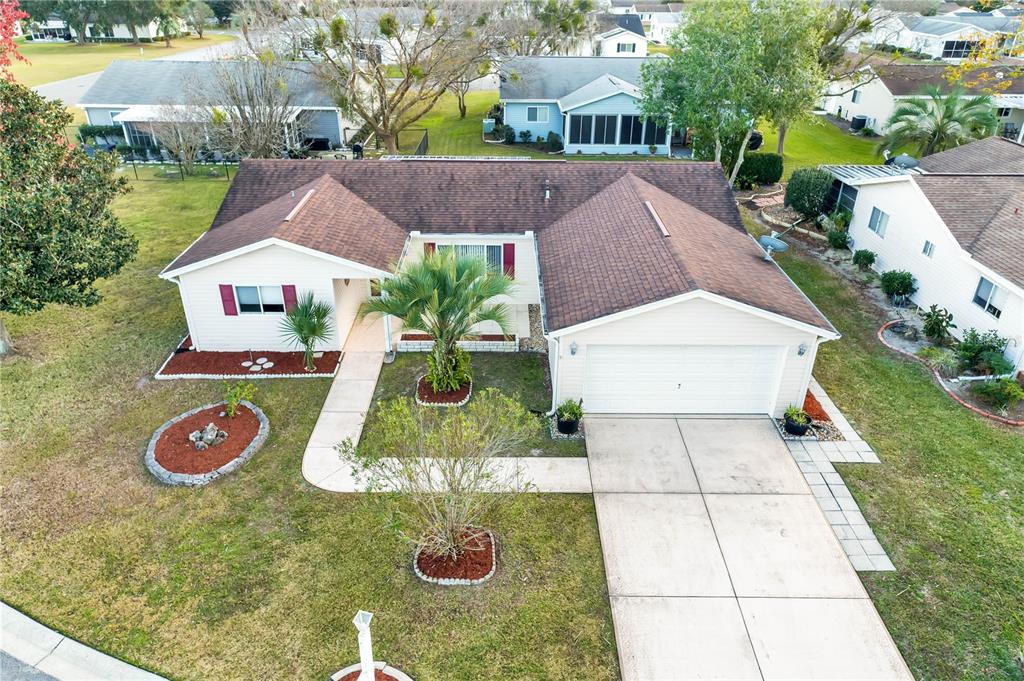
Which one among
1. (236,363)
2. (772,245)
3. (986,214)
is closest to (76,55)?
(236,363)

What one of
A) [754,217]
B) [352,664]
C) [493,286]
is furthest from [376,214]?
[754,217]

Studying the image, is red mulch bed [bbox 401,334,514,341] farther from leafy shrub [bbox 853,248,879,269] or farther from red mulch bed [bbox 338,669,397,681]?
leafy shrub [bbox 853,248,879,269]

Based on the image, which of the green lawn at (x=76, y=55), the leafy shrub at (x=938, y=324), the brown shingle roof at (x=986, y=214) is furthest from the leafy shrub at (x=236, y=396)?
the green lawn at (x=76, y=55)

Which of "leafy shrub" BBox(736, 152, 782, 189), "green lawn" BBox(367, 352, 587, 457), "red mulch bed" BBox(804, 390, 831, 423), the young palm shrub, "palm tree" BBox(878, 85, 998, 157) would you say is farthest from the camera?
"leafy shrub" BBox(736, 152, 782, 189)

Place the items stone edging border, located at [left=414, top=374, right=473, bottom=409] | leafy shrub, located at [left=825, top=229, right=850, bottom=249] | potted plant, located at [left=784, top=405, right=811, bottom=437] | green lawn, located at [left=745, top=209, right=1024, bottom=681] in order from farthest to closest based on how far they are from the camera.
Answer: leafy shrub, located at [left=825, top=229, right=850, bottom=249], stone edging border, located at [left=414, top=374, right=473, bottom=409], potted plant, located at [left=784, top=405, right=811, bottom=437], green lawn, located at [left=745, top=209, right=1024, bottom=681]

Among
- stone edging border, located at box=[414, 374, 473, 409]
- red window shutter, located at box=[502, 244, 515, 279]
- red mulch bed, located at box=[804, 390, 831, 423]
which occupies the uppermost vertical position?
red window shutter, located at box=[502, 244, 515, 279]

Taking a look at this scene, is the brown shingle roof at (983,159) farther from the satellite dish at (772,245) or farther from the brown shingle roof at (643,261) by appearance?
the brown shingle roof at (643,261)

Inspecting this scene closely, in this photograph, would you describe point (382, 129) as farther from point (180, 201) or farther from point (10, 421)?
point (10, 421)

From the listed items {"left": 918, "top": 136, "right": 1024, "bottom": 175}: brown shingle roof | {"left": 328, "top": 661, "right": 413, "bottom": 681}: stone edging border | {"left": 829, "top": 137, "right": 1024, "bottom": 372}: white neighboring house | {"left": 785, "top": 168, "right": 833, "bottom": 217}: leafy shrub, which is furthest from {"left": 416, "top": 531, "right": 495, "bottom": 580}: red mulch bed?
{"left": 918, "top": 136, "right": 1024, "bottom": 175}: brown shingle roof
